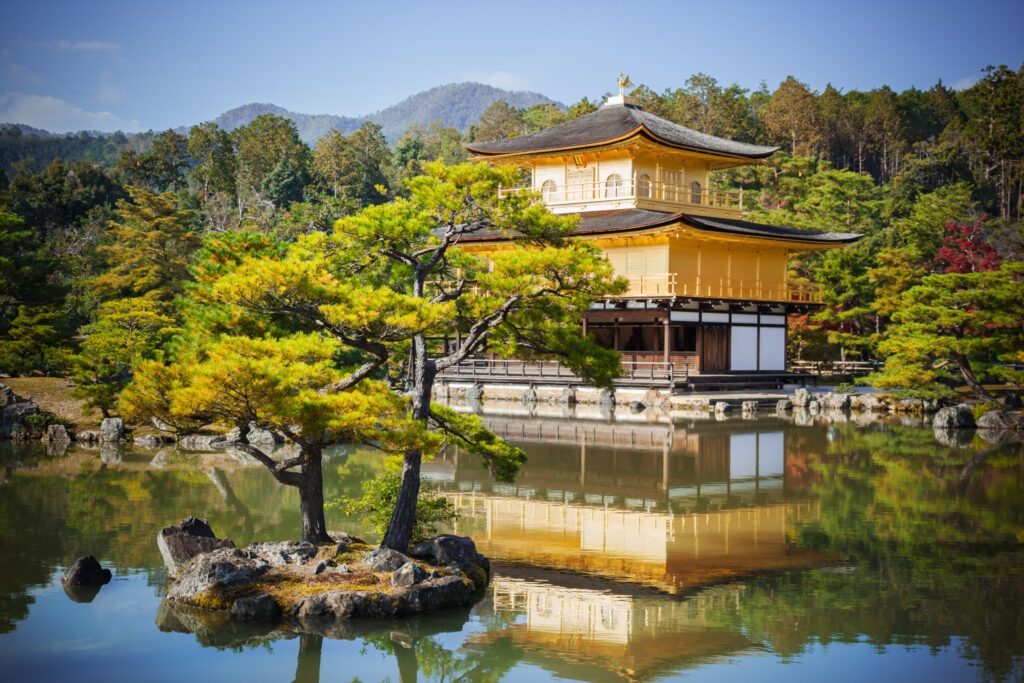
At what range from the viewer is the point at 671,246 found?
32.4 metres

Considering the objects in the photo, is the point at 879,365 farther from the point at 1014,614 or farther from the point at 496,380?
the point at 1014,614

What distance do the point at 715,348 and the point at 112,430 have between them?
18686 millimetres

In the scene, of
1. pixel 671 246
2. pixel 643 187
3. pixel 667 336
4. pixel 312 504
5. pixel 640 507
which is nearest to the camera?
pixel 312 504

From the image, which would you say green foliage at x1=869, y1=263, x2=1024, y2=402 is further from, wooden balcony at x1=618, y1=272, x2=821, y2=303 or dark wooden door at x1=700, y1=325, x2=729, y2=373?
dark wooden door at x1=700, y1=325, x2=729, y2=373

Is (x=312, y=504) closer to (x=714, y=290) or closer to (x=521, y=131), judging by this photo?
(x=714, y=290)

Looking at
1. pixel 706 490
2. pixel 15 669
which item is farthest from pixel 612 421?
pixel 15 669

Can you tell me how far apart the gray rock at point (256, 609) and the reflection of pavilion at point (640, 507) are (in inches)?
125

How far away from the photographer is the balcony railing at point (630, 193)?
34.8m

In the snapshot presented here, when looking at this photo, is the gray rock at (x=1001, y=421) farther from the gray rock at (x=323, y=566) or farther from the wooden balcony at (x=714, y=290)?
the gray rock at (x=323, y=566)

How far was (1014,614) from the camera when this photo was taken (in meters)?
9.91

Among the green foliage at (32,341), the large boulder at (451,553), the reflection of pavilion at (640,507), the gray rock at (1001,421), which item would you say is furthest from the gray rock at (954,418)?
the green foliage at (32,341)

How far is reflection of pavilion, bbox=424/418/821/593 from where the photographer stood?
39.2ft

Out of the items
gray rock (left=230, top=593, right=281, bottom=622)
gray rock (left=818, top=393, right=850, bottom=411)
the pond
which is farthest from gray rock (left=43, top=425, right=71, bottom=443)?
gray rock (left=818, top=393, right=850, bottom=411)

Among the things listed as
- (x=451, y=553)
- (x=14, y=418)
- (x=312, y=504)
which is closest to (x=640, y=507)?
(x=451, y=553)
